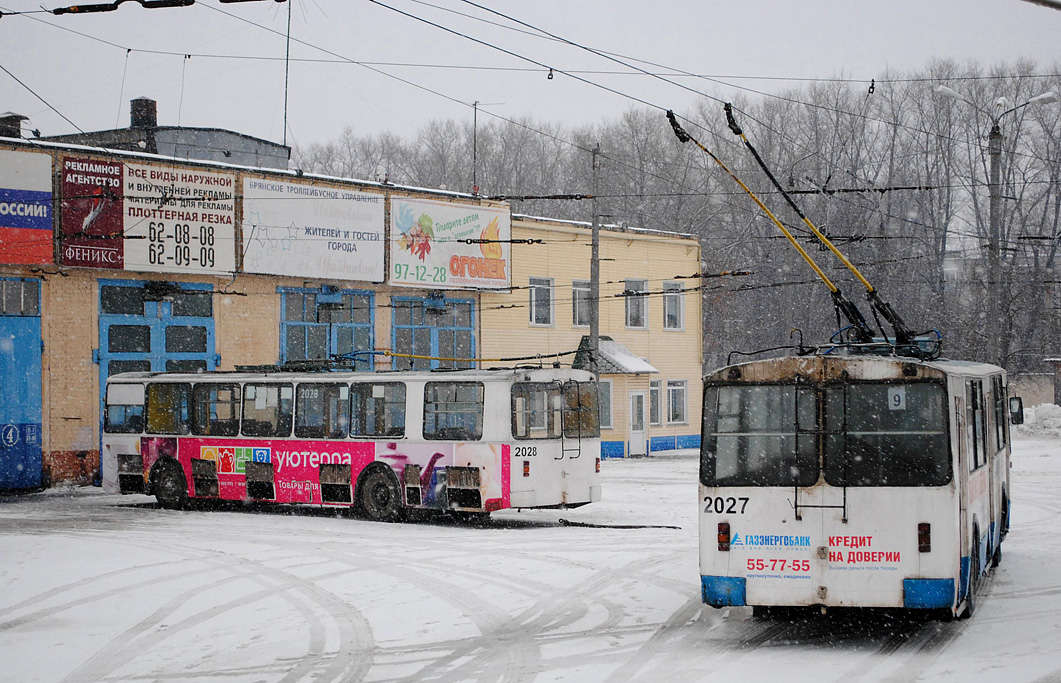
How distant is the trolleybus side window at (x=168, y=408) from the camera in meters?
25.1

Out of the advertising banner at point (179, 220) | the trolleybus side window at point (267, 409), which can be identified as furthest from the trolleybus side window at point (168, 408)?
the advertising banner at point (179, 220)

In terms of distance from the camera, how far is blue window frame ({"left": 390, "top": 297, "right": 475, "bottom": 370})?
36281mm

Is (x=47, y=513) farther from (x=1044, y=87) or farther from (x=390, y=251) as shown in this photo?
(x=1044, y=87)

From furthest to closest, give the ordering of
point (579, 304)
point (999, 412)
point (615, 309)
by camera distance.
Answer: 1. point (615, 309)
2. point (579, 304)
3. point (999, 412)

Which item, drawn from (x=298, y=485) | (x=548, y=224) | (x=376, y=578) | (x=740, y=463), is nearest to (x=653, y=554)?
(x=376, y=578)

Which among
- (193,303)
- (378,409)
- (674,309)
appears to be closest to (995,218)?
(378,409)

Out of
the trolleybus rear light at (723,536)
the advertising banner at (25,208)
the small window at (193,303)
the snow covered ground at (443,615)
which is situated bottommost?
the snow covered ground at (443,615)

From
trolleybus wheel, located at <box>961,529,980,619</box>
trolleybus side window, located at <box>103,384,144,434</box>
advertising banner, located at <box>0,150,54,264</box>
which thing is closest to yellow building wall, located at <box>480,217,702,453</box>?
advertising banner, located at <box>0,150,54,264</box>

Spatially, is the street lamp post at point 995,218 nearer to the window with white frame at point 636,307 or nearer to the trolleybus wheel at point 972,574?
the trolleybus wheel at point 972,574

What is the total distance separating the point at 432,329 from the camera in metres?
37.2

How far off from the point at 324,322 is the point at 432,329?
3808 mm

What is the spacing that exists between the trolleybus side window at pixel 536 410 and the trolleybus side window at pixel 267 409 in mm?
4912

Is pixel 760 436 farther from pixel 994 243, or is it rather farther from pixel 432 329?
pixel 432 329

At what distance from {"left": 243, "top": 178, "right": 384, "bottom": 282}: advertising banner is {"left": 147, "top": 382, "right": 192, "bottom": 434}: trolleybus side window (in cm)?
708
